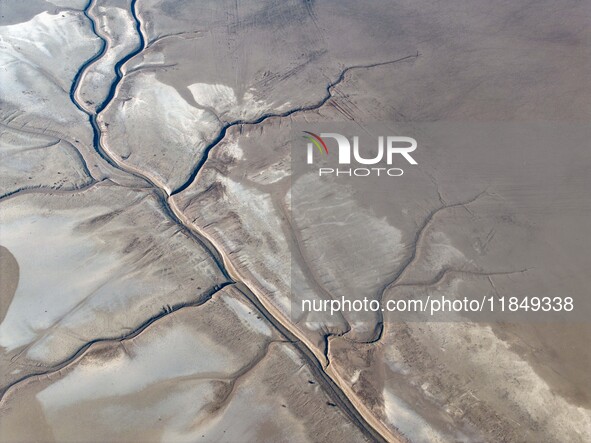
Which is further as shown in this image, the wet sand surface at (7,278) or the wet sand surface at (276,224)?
the wet sand surface at (7,278)

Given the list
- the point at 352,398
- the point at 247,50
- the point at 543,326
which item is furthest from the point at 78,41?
the point at 543,326

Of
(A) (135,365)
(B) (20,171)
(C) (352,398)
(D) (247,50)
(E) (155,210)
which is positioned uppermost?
(D) (247,50)

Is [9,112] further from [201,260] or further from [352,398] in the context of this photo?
[352,398]

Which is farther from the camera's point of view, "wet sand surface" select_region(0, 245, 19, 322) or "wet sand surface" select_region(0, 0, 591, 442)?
"wet sand surface" select_region(0, 245, 19, 322)

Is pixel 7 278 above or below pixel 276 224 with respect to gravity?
above

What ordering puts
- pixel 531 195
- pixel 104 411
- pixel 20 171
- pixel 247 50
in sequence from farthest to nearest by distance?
pixel 247 50 < pixel 20 171 < pixel 531 195 < pixel 104 411

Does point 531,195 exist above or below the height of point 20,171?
below

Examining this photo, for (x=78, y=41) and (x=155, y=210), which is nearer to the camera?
(x=155, y=210)

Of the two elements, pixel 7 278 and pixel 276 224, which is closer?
pixel 7 278
